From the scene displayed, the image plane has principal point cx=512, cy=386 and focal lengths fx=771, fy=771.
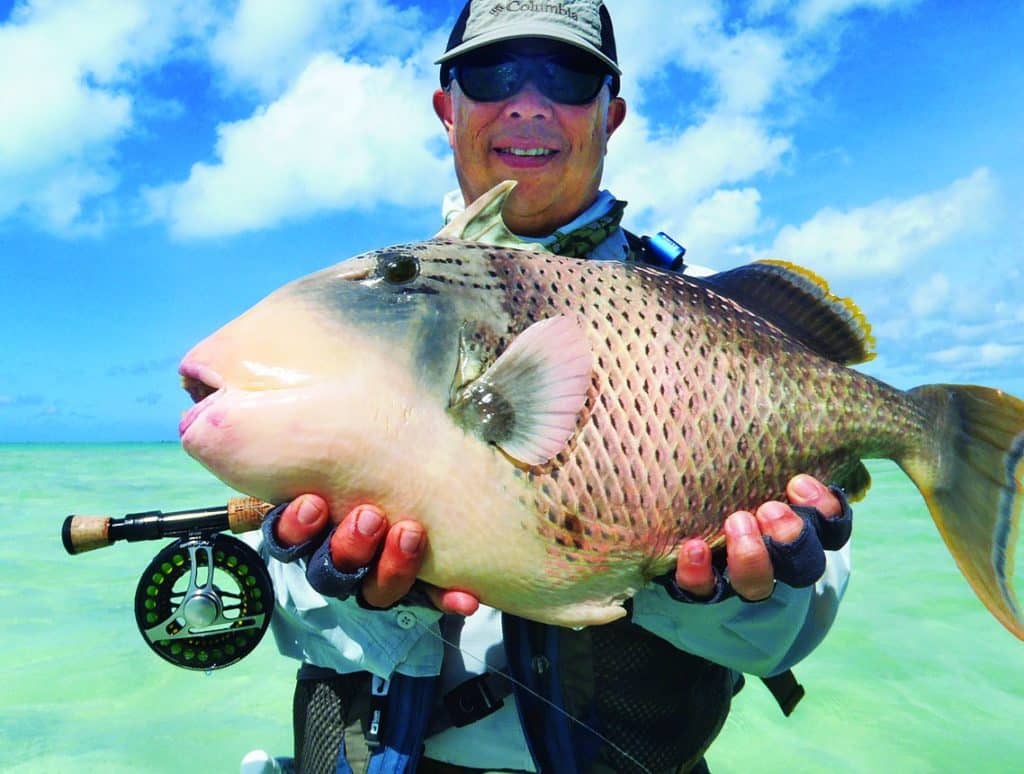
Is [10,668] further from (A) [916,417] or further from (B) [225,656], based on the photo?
(A) [916,417]

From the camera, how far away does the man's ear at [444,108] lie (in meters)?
2.94

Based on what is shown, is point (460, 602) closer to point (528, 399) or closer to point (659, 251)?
point (528, 399)

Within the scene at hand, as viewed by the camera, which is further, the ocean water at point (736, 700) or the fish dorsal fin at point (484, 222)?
the ocean water at point (736, 700)

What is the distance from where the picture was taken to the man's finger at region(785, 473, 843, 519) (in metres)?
1.68

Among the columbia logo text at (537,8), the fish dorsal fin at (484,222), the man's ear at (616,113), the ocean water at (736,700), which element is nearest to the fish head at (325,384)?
the fish dorsal fin at (484,222)

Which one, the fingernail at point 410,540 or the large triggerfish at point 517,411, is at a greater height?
the large triggerfish at point 517,411

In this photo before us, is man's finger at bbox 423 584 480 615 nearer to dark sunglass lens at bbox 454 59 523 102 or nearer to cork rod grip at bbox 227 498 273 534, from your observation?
cork rod grip at bbox 227 498 273 534

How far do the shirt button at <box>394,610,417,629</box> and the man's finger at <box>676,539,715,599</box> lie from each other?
71cm

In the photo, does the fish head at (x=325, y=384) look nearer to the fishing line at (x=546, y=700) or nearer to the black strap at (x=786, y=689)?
the fishing line at (x=546, y=700)

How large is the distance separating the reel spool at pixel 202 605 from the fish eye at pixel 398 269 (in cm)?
95

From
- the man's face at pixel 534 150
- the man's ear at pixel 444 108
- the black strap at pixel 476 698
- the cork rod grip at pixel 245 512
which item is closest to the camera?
the cork rod grip at pixel 245 512

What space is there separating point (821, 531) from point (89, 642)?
6.11m

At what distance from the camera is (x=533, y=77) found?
255 centimetres

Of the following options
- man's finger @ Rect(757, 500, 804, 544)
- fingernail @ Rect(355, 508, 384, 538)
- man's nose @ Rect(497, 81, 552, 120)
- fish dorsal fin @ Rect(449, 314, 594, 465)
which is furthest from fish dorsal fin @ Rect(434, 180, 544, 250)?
man's nose @ Rect(497, 81, 552, 120)
